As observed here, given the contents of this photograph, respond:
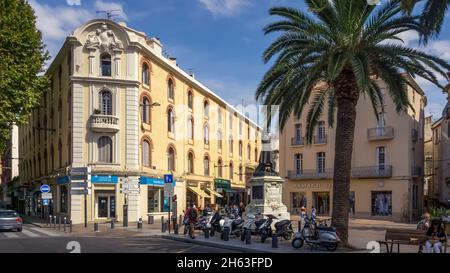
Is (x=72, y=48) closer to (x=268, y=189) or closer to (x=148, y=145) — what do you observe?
(x=148, y=145)

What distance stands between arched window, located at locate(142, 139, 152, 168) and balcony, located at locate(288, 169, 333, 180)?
1638 centimetres

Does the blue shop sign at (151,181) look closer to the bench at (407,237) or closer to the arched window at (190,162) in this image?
the arched window at (190,162)

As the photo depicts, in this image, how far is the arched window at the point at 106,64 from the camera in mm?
36769

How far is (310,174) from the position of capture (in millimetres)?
47531

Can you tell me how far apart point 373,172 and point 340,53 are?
3089 centimetres

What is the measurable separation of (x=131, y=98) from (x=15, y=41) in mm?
14479

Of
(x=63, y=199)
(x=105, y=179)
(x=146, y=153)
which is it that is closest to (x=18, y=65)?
(x=105, y=179)

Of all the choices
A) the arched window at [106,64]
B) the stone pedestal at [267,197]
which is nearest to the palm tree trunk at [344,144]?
the stone pedestal at [267,197]

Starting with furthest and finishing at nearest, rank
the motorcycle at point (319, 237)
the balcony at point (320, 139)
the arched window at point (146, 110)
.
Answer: the balcony at point (320, 139) < the arched window at point (146, 110) < the motorcycle at point (319, 237)

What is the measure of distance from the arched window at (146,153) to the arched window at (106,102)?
12.7 ft

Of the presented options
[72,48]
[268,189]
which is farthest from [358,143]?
[72,48]

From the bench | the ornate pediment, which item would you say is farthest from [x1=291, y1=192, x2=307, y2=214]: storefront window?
the bench

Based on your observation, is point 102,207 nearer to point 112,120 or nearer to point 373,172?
point 112,120
